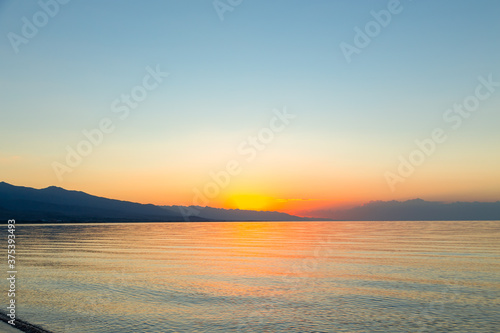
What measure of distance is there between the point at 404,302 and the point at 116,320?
19946mm

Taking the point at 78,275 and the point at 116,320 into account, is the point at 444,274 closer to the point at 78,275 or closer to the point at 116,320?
the point at 116,320

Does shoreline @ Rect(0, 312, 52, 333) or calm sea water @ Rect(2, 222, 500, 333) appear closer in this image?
shoreline @ Rect(0, 312, 52, 333)

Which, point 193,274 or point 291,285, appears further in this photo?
point 193,274

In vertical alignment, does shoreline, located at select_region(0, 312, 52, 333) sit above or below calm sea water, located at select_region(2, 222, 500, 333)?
above

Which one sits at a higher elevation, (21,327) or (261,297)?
(21,327)

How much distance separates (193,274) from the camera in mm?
40469

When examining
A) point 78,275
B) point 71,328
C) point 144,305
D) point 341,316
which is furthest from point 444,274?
point 78,275

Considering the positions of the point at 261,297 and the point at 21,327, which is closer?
the point at 21,327

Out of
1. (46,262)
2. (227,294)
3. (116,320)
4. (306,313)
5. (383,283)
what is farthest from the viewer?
(46,262)

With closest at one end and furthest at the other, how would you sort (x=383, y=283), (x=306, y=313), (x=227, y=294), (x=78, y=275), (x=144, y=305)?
(x=306, y=313), (x=144, y=305), (x=227, y=294), (x=383, y=283), (x=78, y=275)

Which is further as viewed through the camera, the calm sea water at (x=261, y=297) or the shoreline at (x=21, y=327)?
the calm sea water at (x=261, y=297)

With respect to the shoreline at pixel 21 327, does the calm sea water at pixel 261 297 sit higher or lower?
lower

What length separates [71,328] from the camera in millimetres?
21594

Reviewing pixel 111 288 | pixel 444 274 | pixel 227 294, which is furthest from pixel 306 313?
pixel 444 274
